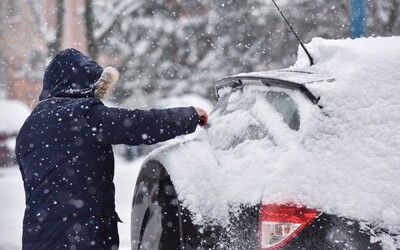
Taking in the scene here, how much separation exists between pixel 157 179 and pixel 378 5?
40.7ft

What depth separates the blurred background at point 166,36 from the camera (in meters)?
16.9

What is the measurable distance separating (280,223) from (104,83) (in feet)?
5.02

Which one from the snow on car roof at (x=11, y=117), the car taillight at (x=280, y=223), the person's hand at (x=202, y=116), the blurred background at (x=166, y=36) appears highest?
the blurred background at (x=166, y=36)

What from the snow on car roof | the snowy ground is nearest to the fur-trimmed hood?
the snowy ground

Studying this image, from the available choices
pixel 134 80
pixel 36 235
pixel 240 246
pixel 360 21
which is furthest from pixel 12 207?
pixel 134 80

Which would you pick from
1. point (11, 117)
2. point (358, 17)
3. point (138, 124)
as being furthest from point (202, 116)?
point (11, 117)

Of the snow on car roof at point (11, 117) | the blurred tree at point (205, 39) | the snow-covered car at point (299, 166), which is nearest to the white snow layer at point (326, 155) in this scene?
the snow-covered car at point (299, 166)

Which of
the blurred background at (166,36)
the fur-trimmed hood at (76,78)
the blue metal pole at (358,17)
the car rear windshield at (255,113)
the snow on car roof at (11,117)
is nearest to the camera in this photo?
Answer: the car rear windshield at (255,113)

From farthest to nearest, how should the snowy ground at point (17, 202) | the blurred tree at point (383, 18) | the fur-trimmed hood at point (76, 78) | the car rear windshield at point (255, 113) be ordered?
the blurred tree at point (383, 18) < the snowy ground at point (17, 202) < the fur-trimmed hood at point (76, 78) < the car rear windshield at point (255, 113)

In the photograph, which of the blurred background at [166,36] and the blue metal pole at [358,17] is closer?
the blue metal pole at [358,17]

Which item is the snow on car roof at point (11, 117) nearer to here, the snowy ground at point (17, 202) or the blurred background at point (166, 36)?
the blurred background at point (166, 36)

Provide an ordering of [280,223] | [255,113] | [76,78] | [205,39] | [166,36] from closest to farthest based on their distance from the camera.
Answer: [280,223] < [255,113] < [76,78] < [166,36] < [205,39]

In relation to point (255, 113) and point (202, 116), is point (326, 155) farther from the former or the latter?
point (202, 116)

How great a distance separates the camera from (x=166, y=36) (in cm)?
1902
